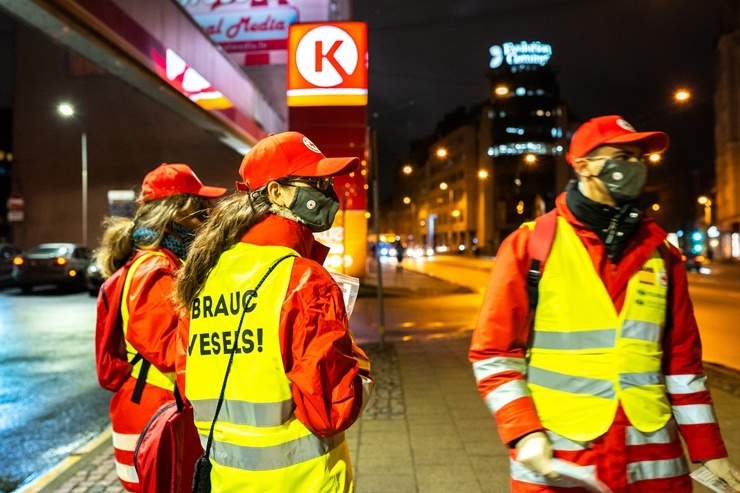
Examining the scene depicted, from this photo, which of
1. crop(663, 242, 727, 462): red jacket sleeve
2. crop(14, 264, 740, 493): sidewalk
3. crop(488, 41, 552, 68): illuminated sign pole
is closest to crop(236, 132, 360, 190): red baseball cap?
crop(663, 242, 727, 462): red jacket sleeve

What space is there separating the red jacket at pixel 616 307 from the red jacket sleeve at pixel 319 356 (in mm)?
555

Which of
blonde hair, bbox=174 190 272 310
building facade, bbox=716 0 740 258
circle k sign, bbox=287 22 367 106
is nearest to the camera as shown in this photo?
blonde hair, bbox=174 190 272 310

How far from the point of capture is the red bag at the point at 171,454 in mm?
2084

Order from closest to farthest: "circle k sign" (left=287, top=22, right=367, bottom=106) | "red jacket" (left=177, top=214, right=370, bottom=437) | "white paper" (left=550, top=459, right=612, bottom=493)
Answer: "red jacket" (left=177, top=214, right=370, bottom=437) < "white paper" (left=550, top=459, right=612, bottom=493) < "circle k sign" (left=287, top=22, right=367, bottom=106)

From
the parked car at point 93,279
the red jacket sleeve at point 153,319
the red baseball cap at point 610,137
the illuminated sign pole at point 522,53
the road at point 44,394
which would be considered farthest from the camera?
the illuminated sign pole at point 522,53

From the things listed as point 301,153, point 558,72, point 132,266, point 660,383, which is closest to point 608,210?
point 660,383

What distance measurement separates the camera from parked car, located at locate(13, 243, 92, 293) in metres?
19.3

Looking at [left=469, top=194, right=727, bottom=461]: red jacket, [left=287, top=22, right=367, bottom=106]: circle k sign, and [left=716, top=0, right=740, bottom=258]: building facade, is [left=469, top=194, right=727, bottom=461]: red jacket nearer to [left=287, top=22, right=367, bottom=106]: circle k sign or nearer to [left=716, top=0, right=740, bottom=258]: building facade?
[left=287, top=22, right=367, bottom=106]: circle k sign

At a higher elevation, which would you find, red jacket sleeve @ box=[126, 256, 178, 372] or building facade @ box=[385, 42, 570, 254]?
building facade @ box=[385, 42, 570, 254]

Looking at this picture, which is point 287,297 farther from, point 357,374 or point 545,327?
point 545,327

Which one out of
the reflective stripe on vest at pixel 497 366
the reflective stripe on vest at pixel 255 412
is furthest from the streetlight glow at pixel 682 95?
the reflective stripe on vest at pixel 255 412

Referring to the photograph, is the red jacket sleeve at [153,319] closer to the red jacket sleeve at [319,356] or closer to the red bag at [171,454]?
the red bag at [171,454]

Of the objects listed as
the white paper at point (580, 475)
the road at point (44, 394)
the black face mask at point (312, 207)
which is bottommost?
the road at point (44, 394)

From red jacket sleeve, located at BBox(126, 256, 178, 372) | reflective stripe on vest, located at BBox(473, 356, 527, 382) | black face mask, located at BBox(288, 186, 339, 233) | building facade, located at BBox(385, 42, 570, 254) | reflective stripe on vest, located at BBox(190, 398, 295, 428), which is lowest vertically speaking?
reflective stripe on vest, located at BBox(190, 398, 295, 428)
